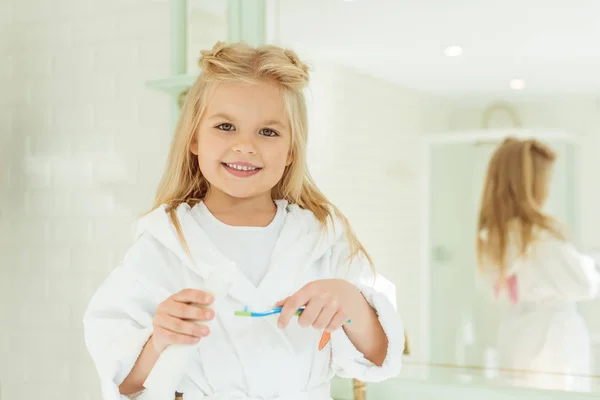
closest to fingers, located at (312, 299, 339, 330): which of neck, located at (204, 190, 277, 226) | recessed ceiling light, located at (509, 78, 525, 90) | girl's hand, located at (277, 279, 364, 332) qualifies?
girl's hand, located at (277, 279, 364, 332)

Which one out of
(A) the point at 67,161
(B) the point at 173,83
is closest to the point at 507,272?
(B) the point at 173,83

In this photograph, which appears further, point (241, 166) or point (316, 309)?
point (241, 166)

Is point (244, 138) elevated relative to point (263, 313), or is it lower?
elevated

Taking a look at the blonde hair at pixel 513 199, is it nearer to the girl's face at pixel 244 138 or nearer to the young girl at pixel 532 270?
the young girl at pixel 532 270

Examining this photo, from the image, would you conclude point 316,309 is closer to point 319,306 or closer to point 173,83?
point 319,306

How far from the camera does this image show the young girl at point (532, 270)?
136cm

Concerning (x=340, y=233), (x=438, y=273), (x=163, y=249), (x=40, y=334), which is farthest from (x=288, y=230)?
(x=40, y=334)

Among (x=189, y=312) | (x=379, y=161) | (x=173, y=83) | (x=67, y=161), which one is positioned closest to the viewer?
(x=189, y=312)

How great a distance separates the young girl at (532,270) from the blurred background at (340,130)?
3 centimetres

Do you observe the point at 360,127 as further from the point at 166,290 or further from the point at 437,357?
the point at 166,290

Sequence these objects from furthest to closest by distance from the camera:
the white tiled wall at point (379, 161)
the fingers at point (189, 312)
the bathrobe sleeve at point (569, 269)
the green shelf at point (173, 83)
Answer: the green shelf at point (173, 83) → the white tiled wall at point (379, 161) → the bathrobe sleeve at point (569, 269) → the fingers at point (189, 312)

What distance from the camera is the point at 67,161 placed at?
6.19 ft

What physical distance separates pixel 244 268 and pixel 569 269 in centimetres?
62

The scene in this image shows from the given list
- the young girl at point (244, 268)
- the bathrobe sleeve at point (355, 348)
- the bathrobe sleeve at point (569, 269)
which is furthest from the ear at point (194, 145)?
the bathrobe sleeve at point (569, 269)
